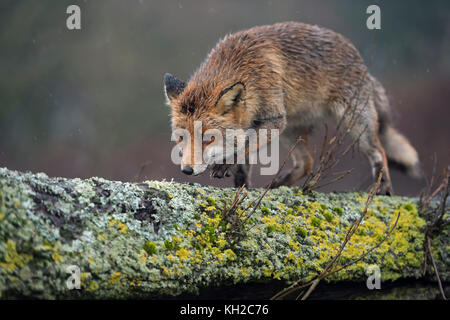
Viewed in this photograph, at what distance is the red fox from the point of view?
4.10 metres

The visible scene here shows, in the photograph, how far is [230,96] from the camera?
4.01 metres

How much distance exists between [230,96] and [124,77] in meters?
7.66

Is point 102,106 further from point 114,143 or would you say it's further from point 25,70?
point 25,70

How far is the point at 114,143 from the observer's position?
1093 cm

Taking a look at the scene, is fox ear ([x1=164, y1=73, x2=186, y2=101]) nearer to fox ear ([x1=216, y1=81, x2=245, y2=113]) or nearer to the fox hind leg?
fox ear ([x1=216, y1=81, x2=245, y2=113])

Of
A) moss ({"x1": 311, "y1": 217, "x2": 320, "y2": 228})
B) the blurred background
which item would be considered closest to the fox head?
moss ({"x1": 311, "y1": 217, "x2": 320, "y2": 228})

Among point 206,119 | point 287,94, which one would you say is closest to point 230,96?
point 206,119

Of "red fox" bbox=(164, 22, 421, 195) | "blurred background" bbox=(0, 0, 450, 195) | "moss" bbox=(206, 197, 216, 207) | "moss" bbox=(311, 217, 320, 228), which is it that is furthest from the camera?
"blurred background" bbox=(0, 0, 450, 195)

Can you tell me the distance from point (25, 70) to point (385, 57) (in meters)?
8.79

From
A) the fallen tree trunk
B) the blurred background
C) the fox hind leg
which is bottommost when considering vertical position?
the fallen tree trunk

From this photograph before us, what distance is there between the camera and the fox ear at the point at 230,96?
3.93 metres

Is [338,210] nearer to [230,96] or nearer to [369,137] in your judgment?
[230,96]

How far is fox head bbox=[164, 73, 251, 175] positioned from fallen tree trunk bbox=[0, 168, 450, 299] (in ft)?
2.53

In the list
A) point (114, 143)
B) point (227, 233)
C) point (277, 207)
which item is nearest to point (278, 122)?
point (277, 207)
